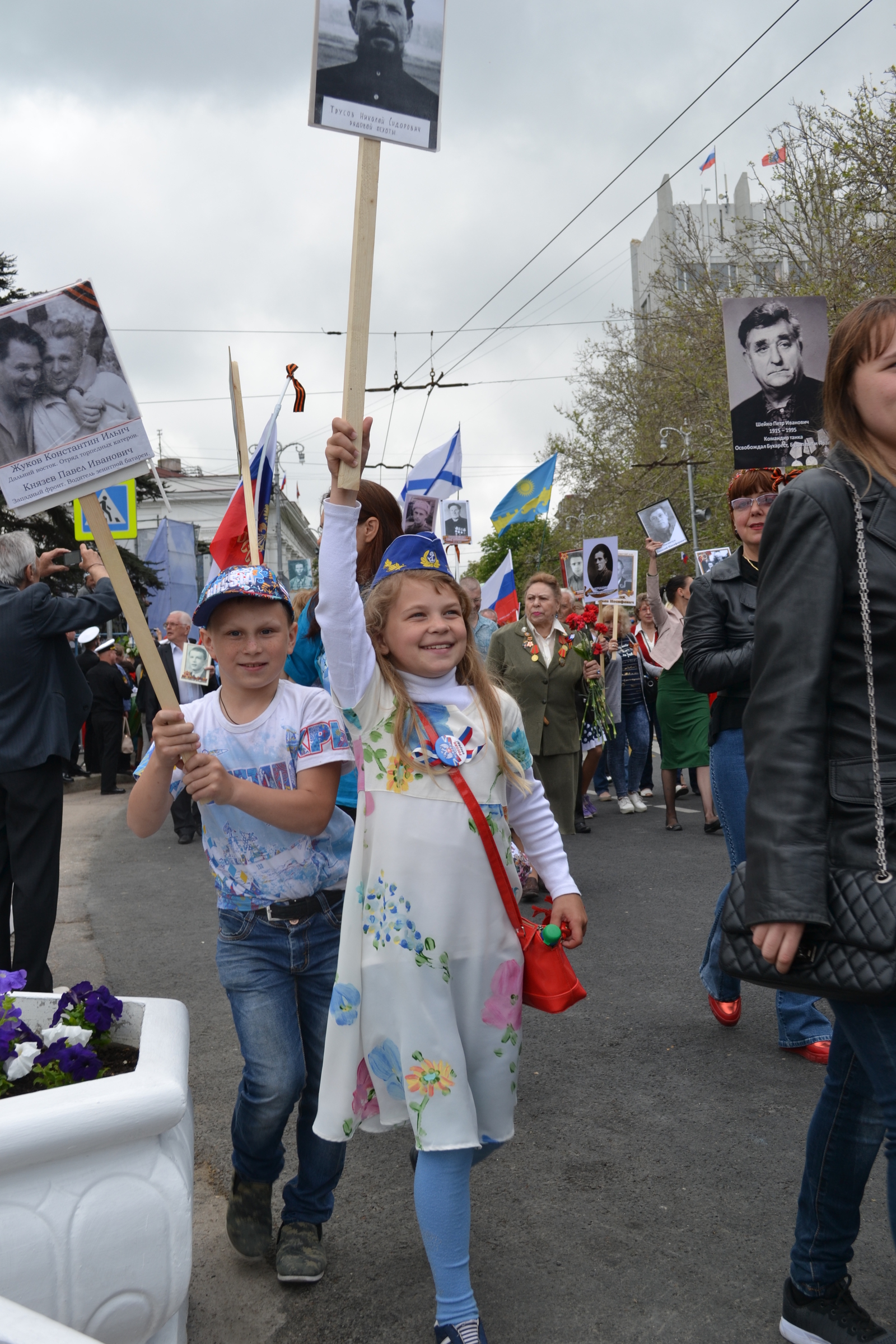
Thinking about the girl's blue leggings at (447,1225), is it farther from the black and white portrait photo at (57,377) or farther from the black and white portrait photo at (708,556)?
the black and white portrait photo at (708,556)

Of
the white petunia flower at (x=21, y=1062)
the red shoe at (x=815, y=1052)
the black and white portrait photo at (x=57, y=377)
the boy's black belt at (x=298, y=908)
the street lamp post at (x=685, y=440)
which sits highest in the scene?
the street lamp post at (x=685, y=440)

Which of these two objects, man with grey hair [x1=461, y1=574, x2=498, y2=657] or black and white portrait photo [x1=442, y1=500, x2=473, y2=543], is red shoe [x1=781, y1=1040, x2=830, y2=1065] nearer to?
man with grey hair [x1=461, y1=574, x2=498, y2=657]

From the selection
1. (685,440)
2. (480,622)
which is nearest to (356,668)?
(480,622)

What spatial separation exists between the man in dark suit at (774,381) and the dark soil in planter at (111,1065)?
15.5ft

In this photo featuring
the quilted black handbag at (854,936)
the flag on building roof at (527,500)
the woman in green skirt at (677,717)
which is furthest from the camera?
the flag on building roof at (527,500)

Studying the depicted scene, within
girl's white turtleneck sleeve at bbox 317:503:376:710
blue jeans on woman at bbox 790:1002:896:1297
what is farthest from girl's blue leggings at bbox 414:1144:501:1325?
girl's white turtleneck sleeve at bbox 317:503:376:710

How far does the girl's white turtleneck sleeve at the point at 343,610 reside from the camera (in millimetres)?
2443

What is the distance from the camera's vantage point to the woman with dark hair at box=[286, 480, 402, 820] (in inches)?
129

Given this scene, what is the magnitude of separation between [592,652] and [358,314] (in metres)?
7.70

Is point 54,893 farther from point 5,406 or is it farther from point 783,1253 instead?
point 783,1253

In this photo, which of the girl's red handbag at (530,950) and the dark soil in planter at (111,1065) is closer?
the dark soil in planter at (111,1065)

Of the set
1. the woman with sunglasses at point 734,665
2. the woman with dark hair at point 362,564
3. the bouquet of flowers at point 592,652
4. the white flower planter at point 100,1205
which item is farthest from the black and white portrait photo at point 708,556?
the white flower planter at point 100,1205

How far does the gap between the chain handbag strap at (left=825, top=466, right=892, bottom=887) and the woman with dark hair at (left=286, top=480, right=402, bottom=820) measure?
1.56 meters

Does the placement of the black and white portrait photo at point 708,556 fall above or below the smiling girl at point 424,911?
above
